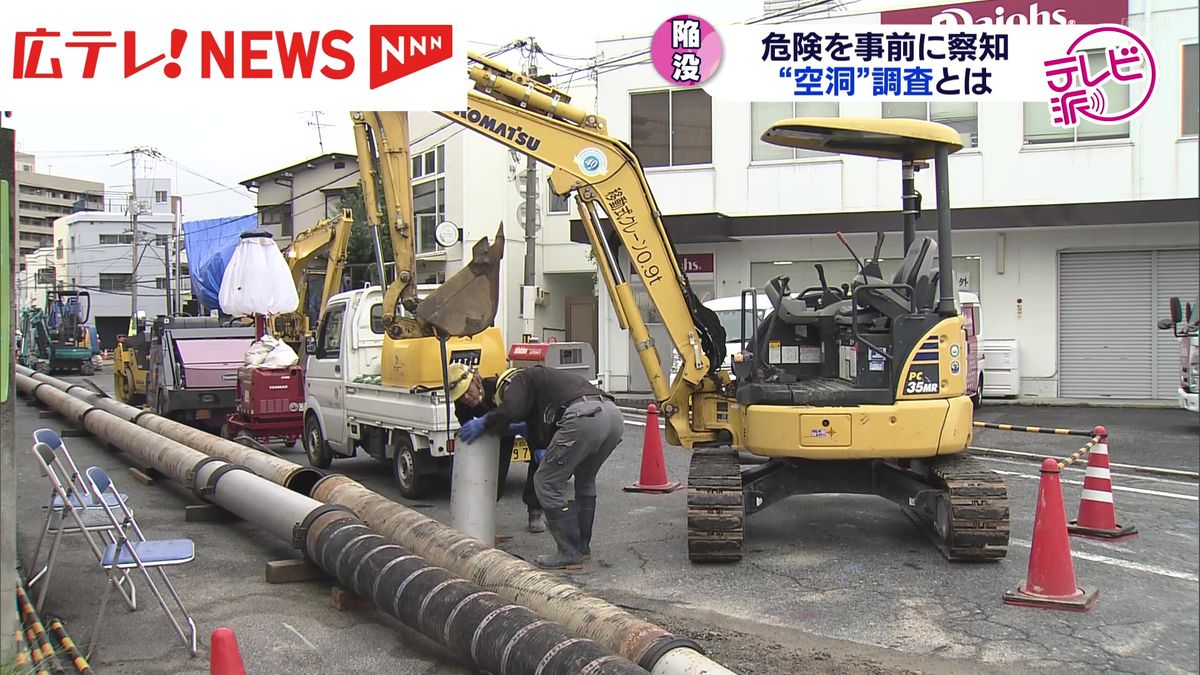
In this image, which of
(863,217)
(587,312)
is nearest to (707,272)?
(863,217)

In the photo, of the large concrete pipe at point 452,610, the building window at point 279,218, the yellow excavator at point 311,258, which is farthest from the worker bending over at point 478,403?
the building window at point 279,218

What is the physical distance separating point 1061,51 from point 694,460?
1441 centimetres

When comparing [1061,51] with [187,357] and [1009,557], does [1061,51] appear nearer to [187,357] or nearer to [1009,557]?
[1009,557]

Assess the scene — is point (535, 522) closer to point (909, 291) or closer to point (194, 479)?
point (194, 479)

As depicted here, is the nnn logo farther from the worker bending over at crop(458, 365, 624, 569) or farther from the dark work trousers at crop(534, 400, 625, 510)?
the dark work trousers at crop(534, 400, 625, 510)

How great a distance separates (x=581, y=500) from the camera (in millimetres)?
7766

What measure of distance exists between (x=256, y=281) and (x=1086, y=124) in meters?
15.3

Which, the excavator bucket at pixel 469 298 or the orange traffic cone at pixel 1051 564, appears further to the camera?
the excavator bucket at pixel 469 298

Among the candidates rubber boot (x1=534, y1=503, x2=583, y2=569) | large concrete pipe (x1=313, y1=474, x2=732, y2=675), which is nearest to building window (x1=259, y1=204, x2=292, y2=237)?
large concrete pipe (x1=313, y1=474, x2=732, y2=675)

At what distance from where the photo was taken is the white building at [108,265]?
6862 cm

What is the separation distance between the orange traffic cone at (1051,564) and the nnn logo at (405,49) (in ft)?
19.3

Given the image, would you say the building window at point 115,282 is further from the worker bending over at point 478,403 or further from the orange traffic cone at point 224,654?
the orange traffic cone at point 224,654

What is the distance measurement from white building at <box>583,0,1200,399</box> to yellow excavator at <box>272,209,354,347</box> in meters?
5.76

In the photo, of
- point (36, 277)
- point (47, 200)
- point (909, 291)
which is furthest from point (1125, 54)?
point (47, 200)
